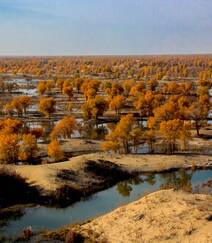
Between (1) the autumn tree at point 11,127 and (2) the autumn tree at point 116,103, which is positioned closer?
(1) the autumn tree at point 11,127

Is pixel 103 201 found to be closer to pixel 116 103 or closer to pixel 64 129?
pixel 64 129

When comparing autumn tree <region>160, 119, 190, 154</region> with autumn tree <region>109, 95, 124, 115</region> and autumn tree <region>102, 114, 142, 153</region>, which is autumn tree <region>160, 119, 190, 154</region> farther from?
autumn tree <region>109, 95, 124, 115</region>

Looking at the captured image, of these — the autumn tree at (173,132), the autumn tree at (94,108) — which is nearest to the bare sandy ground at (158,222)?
the autumn tree at (173,132)

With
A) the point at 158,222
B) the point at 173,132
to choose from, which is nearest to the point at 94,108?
the point at 173,132

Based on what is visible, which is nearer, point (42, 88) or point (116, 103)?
point (116, 103)

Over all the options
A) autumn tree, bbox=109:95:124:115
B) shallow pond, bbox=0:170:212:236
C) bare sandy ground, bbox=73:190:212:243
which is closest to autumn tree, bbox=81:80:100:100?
autumn tree, bbox=109:95:124:115

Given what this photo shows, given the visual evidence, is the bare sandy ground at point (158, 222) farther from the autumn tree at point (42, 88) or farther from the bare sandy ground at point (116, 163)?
the autumn tree at point (42, 88)
